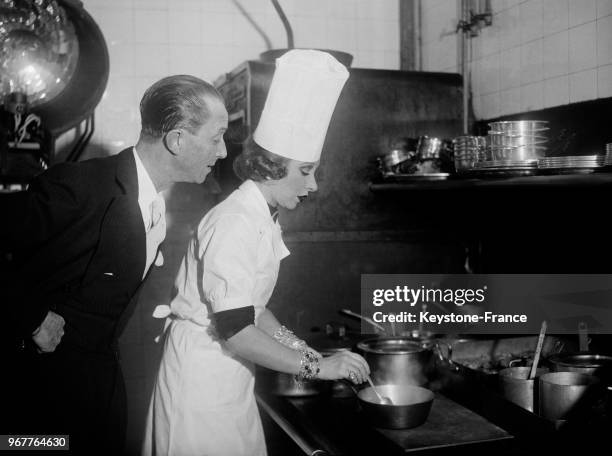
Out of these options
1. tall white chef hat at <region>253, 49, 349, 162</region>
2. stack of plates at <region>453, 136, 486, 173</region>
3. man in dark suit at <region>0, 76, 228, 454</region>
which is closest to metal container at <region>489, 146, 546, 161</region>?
stack of plates at <region>453, 136, 486, 173</region>

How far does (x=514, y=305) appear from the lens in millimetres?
2553

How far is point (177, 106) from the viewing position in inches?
72.7

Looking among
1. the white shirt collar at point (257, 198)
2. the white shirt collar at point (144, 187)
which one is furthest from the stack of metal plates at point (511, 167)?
the white shirt collar at point (144, 187)

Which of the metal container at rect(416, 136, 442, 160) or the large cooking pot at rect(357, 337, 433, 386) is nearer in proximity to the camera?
the large cooking pot at rect(357, 337, 433, 386)

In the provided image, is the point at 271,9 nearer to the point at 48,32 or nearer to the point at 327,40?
the point at 327,40

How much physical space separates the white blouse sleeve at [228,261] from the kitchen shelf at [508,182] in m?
0.80

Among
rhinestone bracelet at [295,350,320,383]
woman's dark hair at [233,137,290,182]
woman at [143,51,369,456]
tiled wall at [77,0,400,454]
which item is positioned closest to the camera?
rhinestone bracelet at [295,350,320,383]

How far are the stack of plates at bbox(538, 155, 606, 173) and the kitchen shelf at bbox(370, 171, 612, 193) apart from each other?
2 centimetres

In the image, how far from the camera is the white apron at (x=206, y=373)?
1.94 metres

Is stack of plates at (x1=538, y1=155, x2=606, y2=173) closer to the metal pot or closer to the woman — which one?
the woman

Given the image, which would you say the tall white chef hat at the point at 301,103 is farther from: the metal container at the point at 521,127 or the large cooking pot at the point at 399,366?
the large cooking pot at the point at 399,366

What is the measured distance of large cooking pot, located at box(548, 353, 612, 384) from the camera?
189 centimetres

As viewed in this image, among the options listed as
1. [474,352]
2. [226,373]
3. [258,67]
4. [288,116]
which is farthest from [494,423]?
[258,67]

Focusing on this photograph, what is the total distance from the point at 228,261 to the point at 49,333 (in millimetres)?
544
